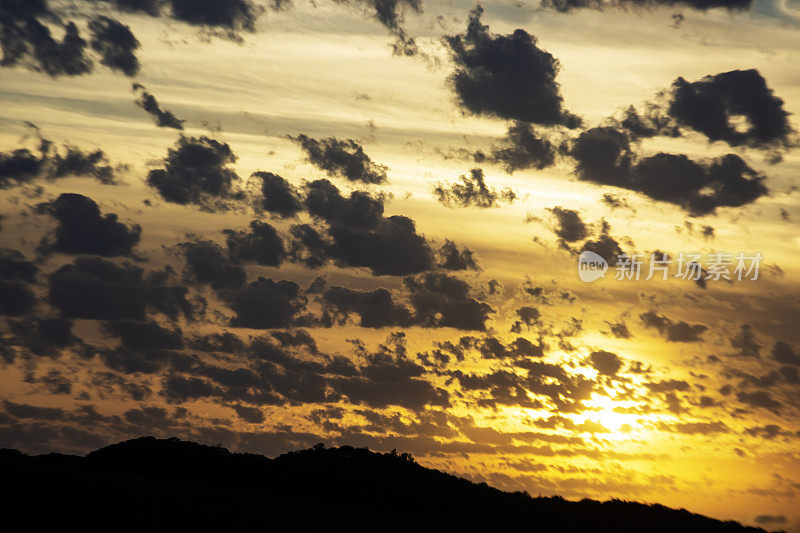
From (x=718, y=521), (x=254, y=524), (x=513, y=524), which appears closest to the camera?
(x=254, y=524)

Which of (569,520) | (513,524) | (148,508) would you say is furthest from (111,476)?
(569,520)

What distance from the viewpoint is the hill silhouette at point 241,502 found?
86062mm

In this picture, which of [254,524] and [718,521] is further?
[718,521]

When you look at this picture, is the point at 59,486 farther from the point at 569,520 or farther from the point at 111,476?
the point at 569,520

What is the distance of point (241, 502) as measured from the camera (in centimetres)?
9931

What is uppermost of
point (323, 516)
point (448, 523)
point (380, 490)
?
point (323, 516)

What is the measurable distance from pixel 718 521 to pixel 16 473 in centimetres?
14281

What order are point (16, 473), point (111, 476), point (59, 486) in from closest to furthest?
point (59, 486)
point (16, 473)
point (111, 476)

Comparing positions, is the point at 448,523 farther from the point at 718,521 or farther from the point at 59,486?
the point at 718,521

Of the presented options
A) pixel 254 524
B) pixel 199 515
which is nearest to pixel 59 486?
pixel 199 515

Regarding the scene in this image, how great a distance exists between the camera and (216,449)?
655 feet

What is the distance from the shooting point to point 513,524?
166 metres

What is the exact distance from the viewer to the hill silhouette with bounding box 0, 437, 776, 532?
282ft

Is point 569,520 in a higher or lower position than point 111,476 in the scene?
lower
